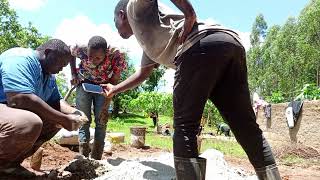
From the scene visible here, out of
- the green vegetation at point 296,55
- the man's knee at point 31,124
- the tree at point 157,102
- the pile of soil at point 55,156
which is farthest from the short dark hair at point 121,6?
the tree at point 157,102

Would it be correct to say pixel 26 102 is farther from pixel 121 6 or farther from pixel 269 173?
pixel 269 173

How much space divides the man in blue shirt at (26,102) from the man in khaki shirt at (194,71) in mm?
847

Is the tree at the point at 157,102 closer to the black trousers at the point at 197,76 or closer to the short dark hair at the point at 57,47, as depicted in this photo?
the short dark hair at the point at 57,47

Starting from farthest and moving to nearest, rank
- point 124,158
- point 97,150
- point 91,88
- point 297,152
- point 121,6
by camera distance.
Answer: point 297,152 < point 124,158 < point 97,150 < point 91,88 < point 121,6

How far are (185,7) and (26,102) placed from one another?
1.44 m

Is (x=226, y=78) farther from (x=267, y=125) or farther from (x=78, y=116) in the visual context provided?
(x=267, y=125)

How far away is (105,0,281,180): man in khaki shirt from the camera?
82.9 inches

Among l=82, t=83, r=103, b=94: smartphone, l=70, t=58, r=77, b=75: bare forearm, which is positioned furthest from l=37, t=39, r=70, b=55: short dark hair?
l=70, t=58, r=77, b=75: bare forearm

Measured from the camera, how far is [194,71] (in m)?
2.11

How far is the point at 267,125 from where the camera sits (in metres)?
11.2

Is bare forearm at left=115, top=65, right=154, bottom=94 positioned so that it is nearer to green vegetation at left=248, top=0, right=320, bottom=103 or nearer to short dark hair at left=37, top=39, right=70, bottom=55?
short dark hair at left=37, top=39, right=70, bottom=55

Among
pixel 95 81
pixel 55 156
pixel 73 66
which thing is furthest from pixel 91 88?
pixel 55 156

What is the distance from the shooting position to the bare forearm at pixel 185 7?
6.95 ft

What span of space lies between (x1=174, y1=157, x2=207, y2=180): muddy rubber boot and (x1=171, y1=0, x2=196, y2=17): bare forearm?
0.74 meters
